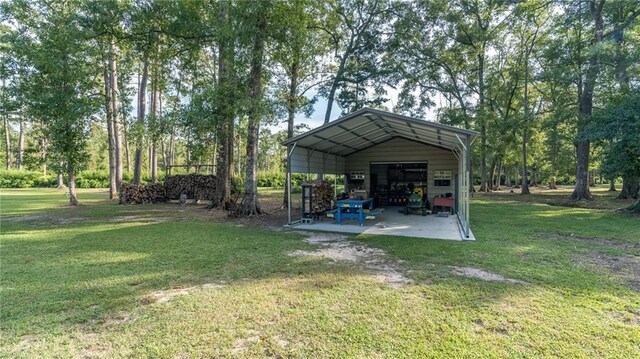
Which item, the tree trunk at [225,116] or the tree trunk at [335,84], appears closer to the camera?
the tree trunk at [225,116]

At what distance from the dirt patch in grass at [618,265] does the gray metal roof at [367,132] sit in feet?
10.1

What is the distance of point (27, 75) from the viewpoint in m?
11.3

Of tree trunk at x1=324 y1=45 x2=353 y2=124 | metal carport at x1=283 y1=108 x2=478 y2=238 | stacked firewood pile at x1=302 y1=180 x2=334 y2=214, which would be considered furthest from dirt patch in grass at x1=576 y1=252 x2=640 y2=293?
tree trunk at x1=324 y1=45 x2=353 y2=124

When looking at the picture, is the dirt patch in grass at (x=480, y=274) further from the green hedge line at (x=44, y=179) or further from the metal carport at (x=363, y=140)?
the green hedge line at (x=44, y=179)

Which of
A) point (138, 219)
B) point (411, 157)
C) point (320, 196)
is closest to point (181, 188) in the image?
point (138, 219)

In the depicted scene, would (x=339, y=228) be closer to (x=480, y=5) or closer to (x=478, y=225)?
(x=478, y=225)

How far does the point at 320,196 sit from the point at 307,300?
6.79 meters

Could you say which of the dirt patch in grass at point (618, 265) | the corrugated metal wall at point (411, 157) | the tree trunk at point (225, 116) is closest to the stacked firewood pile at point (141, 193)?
the tree trunk at point (225, 116)

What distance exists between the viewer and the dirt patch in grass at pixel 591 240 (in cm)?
594

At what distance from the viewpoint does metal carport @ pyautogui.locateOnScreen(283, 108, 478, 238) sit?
6.97 metres

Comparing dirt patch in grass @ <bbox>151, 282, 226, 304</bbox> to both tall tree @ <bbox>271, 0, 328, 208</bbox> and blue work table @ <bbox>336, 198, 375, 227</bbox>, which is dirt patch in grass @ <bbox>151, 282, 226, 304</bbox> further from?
tall tree @ <bbox>271, 0, 328, 208</bbox>

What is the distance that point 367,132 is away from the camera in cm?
1024

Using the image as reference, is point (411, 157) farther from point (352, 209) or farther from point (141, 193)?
point (141, 193)

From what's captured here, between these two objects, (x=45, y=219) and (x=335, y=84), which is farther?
(x=335, y=84)
